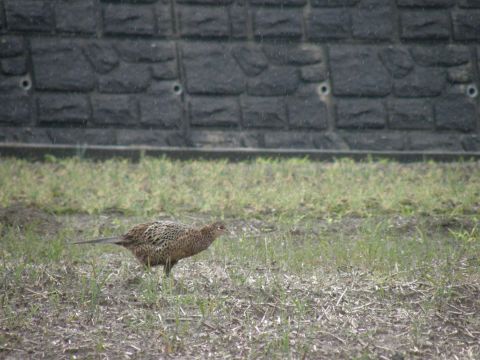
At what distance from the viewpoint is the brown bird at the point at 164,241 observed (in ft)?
21.0

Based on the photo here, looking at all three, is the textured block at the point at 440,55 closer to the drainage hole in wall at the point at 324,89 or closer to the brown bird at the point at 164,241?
the drainage hole in wall at the point at 324,89

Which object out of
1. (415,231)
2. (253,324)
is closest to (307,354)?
(253,324)

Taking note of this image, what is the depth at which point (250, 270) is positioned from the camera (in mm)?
6633

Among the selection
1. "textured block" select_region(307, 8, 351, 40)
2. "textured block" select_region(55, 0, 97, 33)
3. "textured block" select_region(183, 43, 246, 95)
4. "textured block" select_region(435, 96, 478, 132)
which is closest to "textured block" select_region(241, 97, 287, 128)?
"textured block" select_region(183, 43, 246, 95)

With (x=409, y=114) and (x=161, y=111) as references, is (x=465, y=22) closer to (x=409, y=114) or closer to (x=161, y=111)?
(x=409, y=114)

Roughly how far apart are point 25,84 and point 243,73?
108 inches

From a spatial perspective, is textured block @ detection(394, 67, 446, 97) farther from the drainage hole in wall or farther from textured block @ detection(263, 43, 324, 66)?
textured block @ detection(263, 43, 324, 66)

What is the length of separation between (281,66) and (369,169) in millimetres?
1967

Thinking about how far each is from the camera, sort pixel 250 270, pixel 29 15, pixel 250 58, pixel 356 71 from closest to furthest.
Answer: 1. pixel 250 270
2. pixel 29 15
3. pixel 250 58
4. pixel 356 71

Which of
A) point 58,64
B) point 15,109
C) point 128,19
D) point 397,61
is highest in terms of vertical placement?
point 128,19

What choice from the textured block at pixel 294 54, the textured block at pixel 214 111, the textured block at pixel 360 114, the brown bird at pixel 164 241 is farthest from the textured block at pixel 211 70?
the brown bird at pixel 164 241

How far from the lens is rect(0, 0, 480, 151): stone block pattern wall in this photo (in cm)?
1166

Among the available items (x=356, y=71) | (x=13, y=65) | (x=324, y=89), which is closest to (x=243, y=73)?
(x=324, y=89)

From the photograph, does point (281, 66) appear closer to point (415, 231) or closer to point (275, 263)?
point (415, 231)
